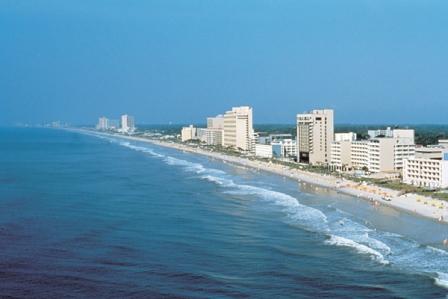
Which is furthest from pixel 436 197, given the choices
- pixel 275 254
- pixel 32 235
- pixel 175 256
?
pixel 32 235

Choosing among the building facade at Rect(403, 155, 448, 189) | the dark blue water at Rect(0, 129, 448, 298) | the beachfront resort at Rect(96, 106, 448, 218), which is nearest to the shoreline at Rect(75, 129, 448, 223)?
the beachfront resort at Rect(96, 106, 448, 218)

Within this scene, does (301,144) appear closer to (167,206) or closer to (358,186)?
(358,186)

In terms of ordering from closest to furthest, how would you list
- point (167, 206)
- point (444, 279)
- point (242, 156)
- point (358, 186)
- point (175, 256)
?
point (444, 279)
point (175, 256)
point (167, 206)
point (358, 186)
point (242, 156)

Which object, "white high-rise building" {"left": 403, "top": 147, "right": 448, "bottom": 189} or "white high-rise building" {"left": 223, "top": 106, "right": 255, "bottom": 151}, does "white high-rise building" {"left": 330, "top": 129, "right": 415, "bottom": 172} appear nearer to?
"white high-rise building" {"left": 403, "top": 147, "right": 448, "bottom": 189}

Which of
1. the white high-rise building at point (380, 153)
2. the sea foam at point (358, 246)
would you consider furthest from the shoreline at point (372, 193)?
the sea foam at point (358, 246)

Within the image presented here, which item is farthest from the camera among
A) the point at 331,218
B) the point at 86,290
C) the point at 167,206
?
the point at 167,206
